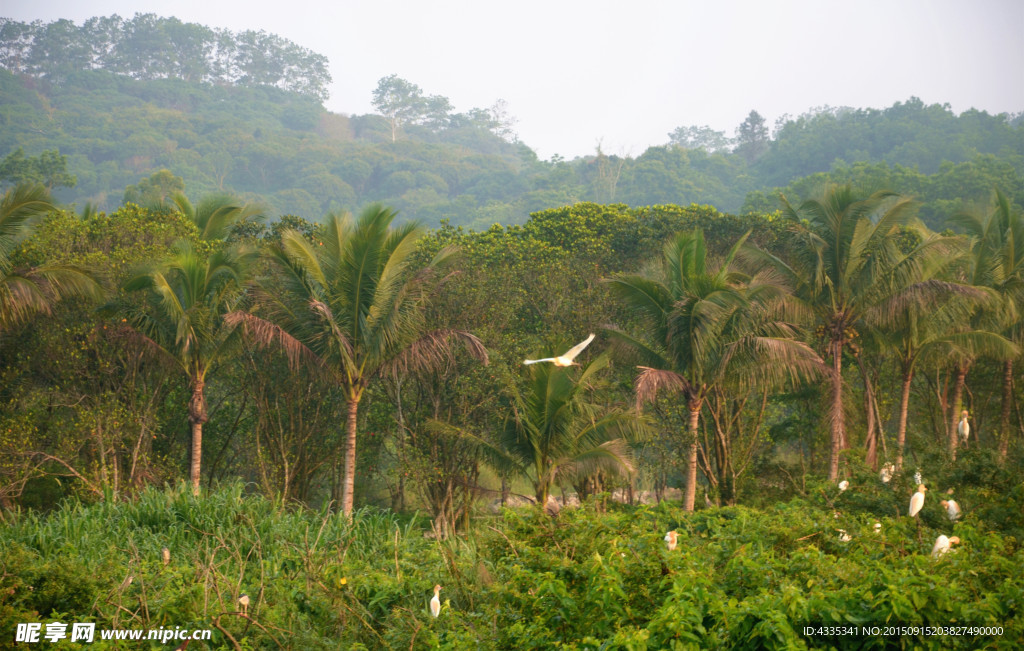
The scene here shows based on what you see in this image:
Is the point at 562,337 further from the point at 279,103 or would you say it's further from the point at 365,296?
the point at 279,103

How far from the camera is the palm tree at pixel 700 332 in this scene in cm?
1287

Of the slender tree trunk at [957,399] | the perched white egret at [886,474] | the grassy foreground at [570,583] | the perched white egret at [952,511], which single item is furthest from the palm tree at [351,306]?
the slender tree trunk at [957,399]

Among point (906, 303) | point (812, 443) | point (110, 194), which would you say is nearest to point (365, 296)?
point (906, 303)

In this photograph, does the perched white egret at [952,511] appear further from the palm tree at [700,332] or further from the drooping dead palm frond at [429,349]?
the drooping dead palm frond at [429,349]

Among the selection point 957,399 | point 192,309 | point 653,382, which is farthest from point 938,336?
point 192,309

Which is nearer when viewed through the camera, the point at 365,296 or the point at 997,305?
the point at 365,296

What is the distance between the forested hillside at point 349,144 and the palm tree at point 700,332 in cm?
1689

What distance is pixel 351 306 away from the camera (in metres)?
13.0

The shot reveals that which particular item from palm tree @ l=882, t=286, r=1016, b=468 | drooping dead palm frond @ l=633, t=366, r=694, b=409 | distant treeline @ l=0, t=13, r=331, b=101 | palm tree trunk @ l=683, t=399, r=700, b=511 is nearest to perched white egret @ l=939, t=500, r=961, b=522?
drooping dead palm frond @ l=633, t=366, r=694, b=409

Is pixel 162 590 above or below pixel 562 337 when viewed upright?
below

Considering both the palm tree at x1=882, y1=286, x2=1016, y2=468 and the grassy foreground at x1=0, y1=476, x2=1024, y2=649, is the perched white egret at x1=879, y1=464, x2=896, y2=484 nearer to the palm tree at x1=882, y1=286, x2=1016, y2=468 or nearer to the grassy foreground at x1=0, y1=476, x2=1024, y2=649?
the grassy foreground at x1=0, y1=476, x2=1024, y2=649

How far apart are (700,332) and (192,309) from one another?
7899 millimetres

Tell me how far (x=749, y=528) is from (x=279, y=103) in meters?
86.2

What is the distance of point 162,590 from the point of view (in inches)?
286
